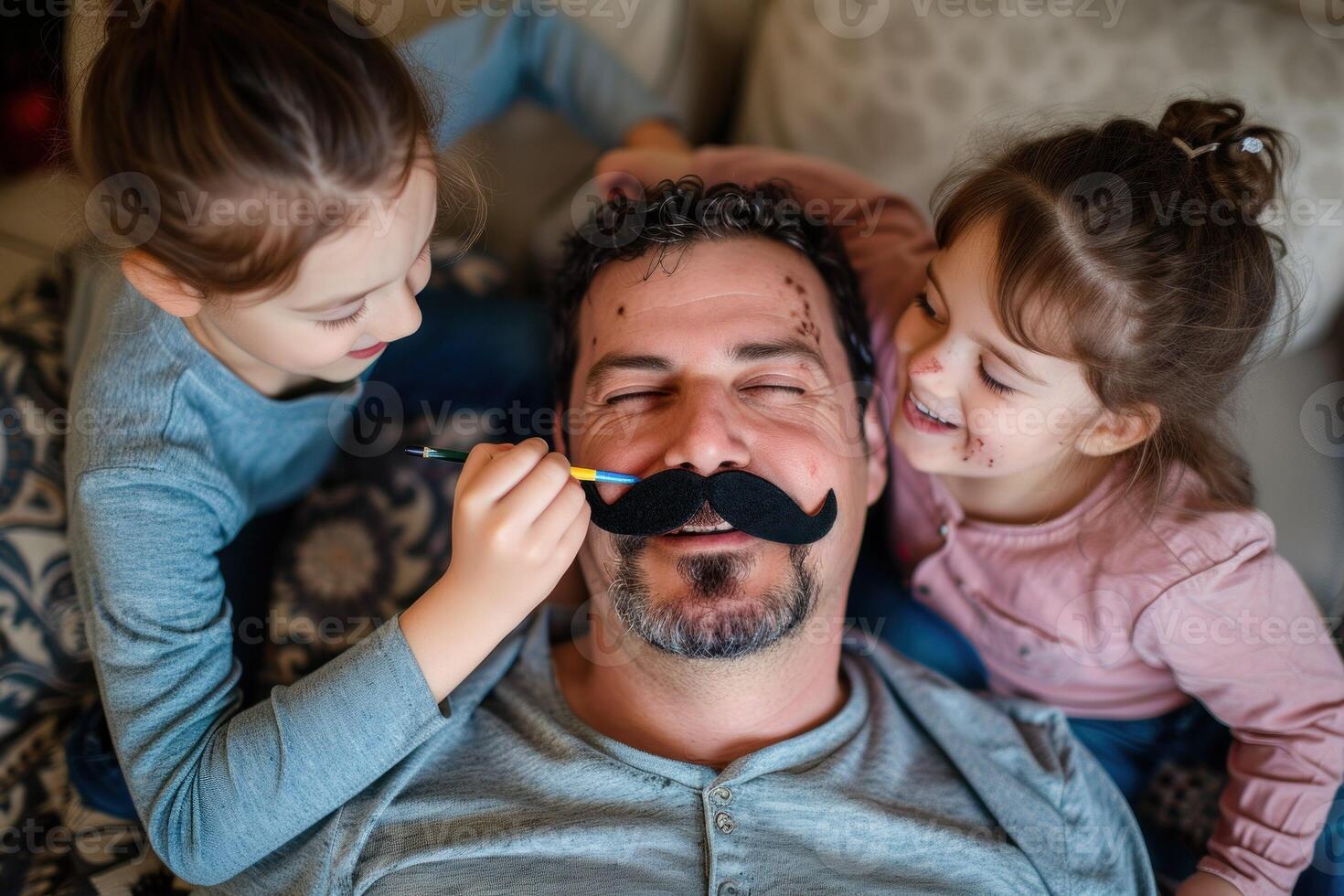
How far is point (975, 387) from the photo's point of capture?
1.31 meters

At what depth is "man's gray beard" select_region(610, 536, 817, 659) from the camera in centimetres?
125

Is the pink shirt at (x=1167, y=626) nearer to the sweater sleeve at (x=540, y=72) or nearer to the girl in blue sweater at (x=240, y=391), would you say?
the sweater sleeve at (x=540, y=72)

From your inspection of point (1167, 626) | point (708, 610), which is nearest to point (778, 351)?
point (708, 610)

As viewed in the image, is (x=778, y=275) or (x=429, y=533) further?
(x=429, y=533)

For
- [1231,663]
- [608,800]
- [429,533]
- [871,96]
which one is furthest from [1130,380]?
[429,533]

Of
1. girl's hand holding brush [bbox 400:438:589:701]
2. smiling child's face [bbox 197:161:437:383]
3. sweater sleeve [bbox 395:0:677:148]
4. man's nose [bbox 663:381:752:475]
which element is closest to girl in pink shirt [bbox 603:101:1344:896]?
man's nose [bbox 663:381:752:475]

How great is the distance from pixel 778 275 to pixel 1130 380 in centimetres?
54

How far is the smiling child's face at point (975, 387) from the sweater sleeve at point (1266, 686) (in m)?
0.31

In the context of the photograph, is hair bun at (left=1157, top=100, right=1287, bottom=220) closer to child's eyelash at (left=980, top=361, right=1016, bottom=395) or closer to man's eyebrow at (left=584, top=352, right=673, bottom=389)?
child's eyelash at (left=980, top=361, right=1016, bottom=395)

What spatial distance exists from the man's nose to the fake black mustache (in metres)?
0.02

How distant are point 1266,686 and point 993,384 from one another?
655 millimetres

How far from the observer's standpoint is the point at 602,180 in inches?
67.7

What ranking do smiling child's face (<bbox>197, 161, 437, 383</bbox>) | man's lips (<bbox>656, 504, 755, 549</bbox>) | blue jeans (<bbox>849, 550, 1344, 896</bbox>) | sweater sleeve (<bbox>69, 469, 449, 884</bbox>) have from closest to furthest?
1. smiling child's face (<bbox>197, 161, 437, 383</bbox>)
2. sweater sleeve (<bbox>69, 469, 449, 884</bbox>)
3. man's lips (<bbox>656, 504, 755, 549</bbox>)
4. blue jeans (<bbox>849, 550, 1344, 896</bbox>)

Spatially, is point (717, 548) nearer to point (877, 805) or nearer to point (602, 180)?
point (877, 805)
